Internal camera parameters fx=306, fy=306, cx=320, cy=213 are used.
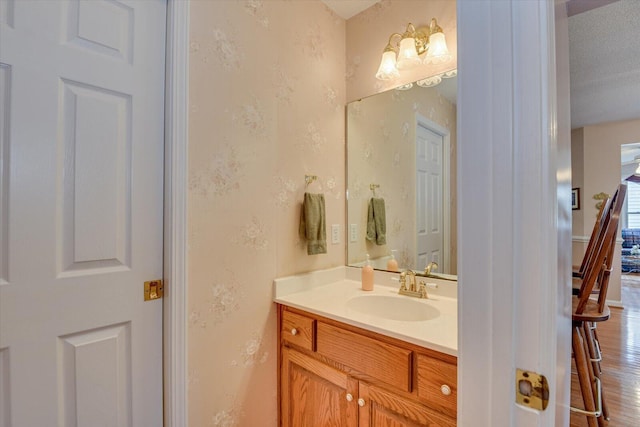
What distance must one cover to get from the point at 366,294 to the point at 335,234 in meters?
0.43

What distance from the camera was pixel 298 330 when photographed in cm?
143

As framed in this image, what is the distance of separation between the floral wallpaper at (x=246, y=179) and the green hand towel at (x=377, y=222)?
352 millimetres

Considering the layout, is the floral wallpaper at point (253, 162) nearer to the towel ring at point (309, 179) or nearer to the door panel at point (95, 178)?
the towel ring at point (309, 179)

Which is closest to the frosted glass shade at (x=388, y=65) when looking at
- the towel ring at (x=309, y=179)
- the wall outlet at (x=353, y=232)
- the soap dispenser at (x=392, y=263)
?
the towel ring at (x=309, y=179)

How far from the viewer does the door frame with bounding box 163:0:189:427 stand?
1.15 metres

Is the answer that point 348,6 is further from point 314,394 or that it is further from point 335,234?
point 314,394

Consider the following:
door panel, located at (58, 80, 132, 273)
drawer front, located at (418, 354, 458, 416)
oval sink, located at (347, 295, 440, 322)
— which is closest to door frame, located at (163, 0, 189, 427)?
door panel, located at (58, 80, 132, 273)

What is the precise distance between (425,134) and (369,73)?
520 millimetres

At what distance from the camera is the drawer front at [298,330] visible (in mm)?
1368

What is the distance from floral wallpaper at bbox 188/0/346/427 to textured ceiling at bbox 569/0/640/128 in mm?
1748

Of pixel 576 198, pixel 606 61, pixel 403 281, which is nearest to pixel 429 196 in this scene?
pixel 403 281

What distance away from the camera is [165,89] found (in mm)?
1181

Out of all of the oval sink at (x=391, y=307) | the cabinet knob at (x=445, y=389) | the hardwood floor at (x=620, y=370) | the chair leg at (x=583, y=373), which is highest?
the oval sink at (x=391, y=307)

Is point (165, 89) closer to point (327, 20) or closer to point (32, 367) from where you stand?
point (32, 367)
